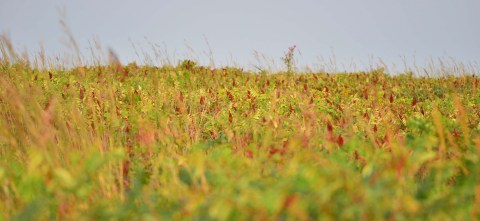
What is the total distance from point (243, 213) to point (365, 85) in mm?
8419

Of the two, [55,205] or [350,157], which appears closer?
[55,205]

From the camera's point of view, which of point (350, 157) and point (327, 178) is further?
point (350, 157)

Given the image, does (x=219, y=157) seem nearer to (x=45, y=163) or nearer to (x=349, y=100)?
(x=45, y=163)

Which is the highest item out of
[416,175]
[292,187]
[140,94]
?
[140,94]

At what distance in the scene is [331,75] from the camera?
37.8ft

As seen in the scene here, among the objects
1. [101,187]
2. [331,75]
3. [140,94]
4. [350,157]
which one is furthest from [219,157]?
[331,75]

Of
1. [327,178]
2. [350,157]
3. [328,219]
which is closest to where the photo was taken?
[328,219]

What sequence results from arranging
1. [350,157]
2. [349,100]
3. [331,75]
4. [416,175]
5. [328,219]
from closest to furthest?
[328,219] < [416,175] < [350,157] < [349,100] < [331,75]

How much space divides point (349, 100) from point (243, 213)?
6.32 metres

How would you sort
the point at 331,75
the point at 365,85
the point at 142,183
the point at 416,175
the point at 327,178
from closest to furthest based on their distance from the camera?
the point at 327,178, the point at 142,183, the point at 416,175, the point at 365,85, the point at 331,75

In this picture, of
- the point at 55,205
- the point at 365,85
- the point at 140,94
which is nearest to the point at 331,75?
the point at 365,85

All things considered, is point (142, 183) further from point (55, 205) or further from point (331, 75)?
point (331, 75)

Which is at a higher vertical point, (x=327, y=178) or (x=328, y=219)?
(x=327, y=178)

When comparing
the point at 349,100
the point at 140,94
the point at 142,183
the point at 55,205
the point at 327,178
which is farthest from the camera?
the point at 349,100
